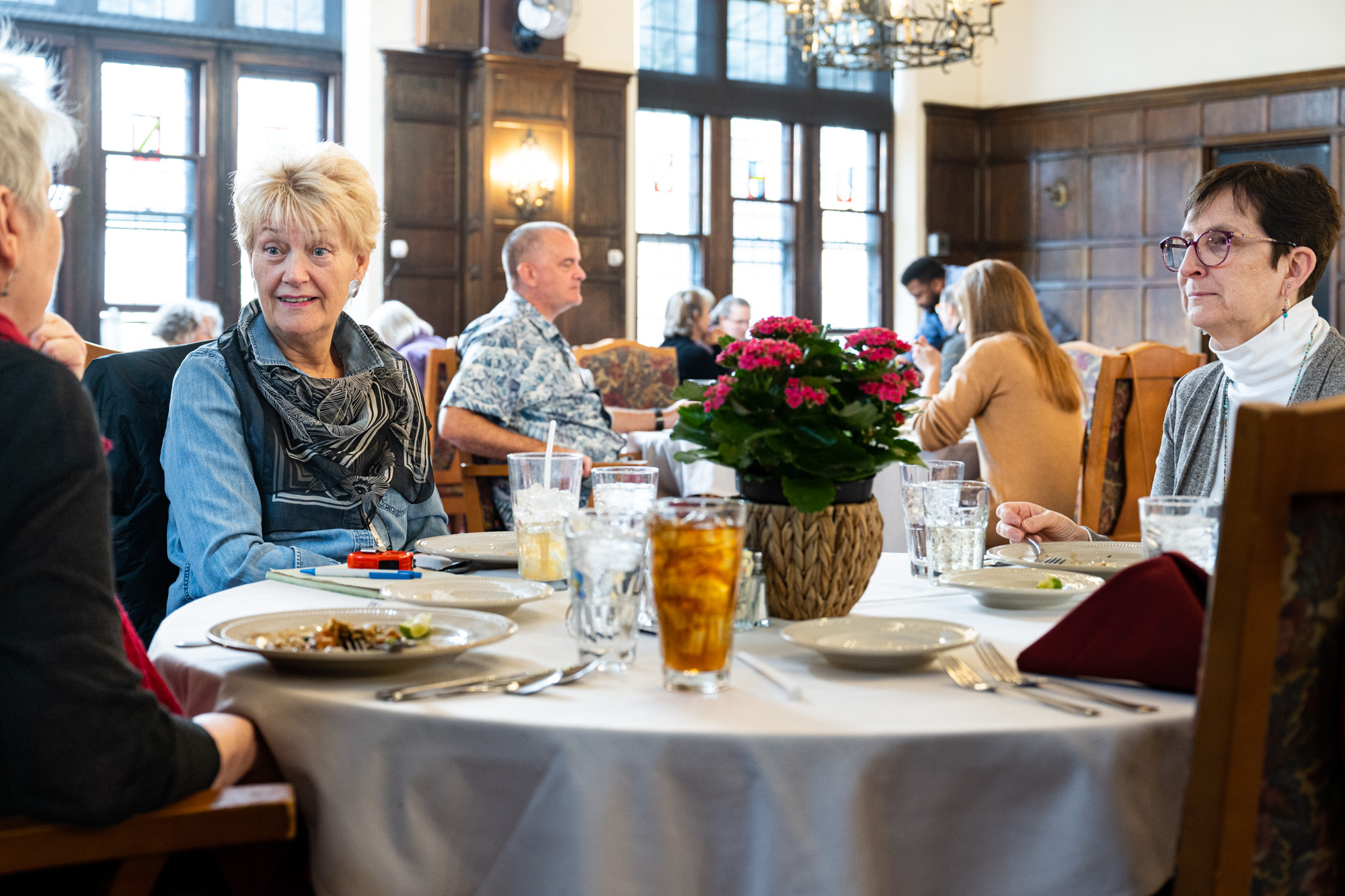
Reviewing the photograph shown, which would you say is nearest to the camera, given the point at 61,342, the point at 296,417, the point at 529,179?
the point at 61,342

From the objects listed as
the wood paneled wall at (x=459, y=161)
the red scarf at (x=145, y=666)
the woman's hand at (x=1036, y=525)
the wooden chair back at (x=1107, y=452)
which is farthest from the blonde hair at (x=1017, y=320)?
the wood paneled wall at (x=459, y=161)

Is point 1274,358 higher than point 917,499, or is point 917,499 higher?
point 1274,358

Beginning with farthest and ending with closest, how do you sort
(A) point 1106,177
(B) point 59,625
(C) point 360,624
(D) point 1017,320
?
(A) point 1106,177, (D) point 1017,320, (C) point 360,624, (B) point 59,625

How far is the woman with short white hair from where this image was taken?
6.36 feet

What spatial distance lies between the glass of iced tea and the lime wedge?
0.29m

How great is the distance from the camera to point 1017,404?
12.5 feet

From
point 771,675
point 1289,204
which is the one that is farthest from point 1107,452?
point 771,675

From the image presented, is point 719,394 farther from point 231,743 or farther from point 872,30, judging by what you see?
point 872,30

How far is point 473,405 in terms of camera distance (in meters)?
3.95

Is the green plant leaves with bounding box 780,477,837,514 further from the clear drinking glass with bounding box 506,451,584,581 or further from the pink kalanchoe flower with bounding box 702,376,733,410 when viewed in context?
the clear drinking glass with bounding box 506,451,584,581

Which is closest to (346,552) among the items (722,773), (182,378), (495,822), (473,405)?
(182,378)

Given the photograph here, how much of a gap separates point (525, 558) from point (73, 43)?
27.6 feet

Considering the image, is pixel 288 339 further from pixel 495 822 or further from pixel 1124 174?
pixel 1124 174

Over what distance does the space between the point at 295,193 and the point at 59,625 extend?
4.52 feet
